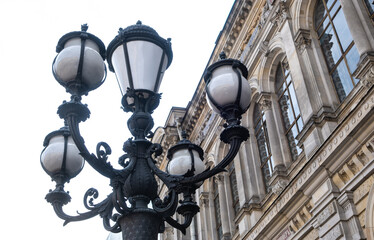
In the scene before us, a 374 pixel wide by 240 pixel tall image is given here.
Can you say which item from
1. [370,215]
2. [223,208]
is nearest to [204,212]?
[223,208]

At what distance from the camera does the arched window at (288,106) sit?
1316cm

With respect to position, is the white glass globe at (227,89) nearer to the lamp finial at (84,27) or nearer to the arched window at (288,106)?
the lamp finial at (84,27)

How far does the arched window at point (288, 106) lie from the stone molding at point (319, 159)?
1.48 meters

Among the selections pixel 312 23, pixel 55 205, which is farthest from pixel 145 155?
pixel 312 23

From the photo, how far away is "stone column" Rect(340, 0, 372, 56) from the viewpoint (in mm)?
10219

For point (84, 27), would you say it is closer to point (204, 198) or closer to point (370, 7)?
point (370, 7)

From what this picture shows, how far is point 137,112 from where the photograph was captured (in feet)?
16.1

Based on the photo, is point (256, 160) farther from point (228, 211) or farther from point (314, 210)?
point (314, 210)

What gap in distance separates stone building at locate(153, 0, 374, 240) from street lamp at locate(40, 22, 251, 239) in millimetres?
5157

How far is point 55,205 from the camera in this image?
5676 millimetres

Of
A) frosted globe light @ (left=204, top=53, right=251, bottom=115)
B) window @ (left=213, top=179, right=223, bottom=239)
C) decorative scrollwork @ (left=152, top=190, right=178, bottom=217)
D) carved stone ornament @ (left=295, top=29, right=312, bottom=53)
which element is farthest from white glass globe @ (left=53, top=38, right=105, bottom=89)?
window @ (left=213, top=179, right=223, bottom=239)

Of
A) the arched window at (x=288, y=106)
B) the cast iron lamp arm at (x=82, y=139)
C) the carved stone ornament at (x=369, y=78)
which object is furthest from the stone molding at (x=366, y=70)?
the cast iron lamp arm at (x=82, y=139)

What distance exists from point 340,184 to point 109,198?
6632mm

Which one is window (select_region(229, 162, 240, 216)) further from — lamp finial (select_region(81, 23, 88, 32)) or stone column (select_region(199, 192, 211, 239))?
lamp finial (select_region(81, 23, 88, 32))
